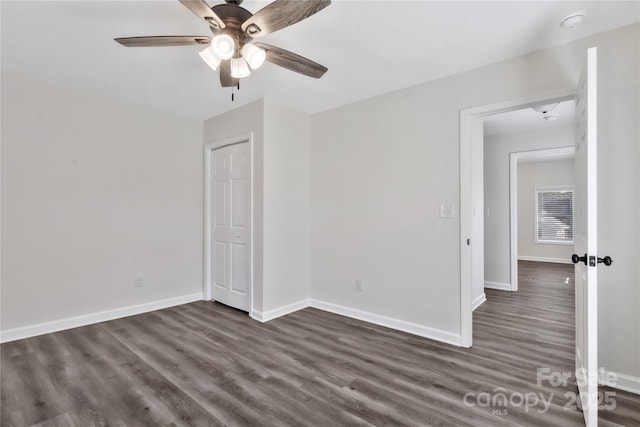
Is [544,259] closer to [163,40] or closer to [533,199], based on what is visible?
[533,199]

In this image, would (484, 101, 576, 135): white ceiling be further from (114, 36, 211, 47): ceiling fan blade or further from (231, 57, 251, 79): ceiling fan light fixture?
(114, 36, 211, 47): ceiling fan blade

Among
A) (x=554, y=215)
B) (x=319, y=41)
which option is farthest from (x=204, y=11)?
(x=554, y=215)

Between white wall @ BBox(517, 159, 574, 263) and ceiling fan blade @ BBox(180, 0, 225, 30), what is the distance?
27.5 ft

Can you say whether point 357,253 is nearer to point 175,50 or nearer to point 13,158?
point 175,50

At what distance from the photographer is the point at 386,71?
8.93 feet

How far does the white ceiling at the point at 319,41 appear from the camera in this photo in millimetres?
1898

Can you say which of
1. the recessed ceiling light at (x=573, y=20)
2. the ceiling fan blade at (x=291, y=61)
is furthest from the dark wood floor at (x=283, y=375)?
the recessed ceiling light at (x=573, y=20)

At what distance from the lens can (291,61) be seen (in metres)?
1.98

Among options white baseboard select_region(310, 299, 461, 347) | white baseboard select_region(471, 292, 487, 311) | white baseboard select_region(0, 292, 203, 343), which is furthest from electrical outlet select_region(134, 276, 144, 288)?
white baseboard select_region(471, 292, 487, 311)

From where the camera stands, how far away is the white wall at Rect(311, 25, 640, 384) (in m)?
2.07

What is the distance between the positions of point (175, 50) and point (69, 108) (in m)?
1.65

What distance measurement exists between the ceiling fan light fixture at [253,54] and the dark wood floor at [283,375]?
2.06m

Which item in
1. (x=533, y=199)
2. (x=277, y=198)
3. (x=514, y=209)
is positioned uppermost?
(x=533, y=199)

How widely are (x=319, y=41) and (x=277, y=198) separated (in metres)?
1.74
